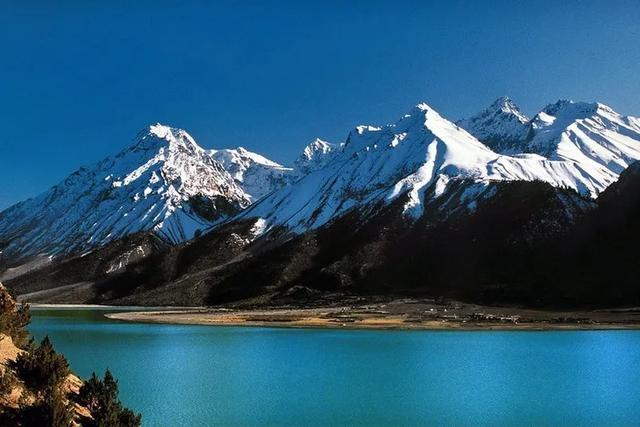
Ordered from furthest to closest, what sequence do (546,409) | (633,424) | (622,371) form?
(622,371) → (546,409) → (633,424)

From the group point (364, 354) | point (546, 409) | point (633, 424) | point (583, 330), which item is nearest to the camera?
point (633, 424)

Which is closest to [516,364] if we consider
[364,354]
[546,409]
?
[364,354]

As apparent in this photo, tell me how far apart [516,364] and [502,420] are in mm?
37160

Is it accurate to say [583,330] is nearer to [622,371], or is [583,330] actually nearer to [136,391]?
Answer: [622,371]

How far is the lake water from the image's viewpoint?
170 ft

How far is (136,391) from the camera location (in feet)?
195

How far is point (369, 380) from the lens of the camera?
234 ft

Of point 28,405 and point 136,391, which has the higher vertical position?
point 28,405

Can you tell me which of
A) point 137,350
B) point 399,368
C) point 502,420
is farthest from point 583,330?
point 502,420

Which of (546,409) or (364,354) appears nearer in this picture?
(546,409)

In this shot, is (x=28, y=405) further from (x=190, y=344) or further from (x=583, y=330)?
(x=583, y=330)

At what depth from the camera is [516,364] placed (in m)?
85.8

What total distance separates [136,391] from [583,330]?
426ft

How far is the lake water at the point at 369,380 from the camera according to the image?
170ft
